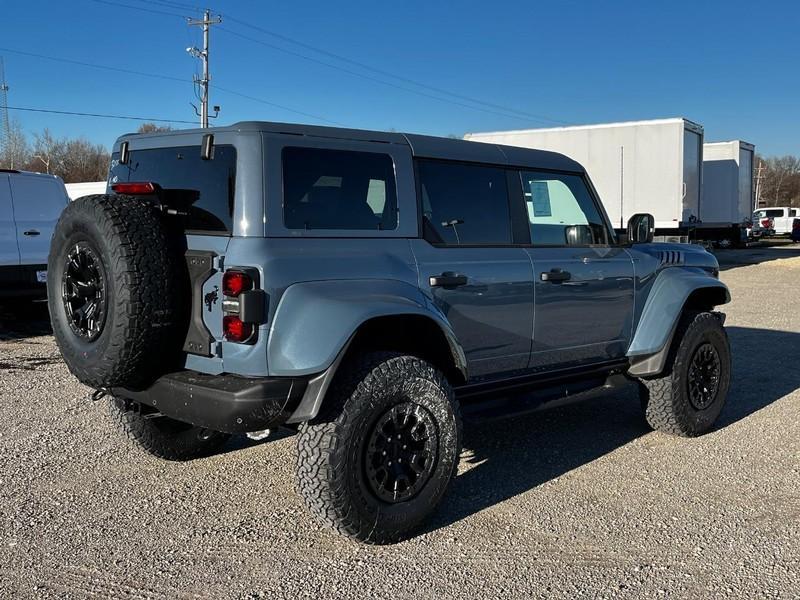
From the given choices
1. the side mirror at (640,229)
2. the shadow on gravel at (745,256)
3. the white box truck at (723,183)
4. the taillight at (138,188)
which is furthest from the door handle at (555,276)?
the white box truck at (723,183)

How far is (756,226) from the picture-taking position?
38.7 m

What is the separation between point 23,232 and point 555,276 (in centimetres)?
729

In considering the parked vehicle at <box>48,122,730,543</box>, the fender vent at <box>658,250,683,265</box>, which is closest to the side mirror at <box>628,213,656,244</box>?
the fender vent at <box>658,250,683,265</box>

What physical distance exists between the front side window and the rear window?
198 centimetres

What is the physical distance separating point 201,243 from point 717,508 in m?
3.10

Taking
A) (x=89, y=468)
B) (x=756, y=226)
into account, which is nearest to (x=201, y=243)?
(x=89, y=468)

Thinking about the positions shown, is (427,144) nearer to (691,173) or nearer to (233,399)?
(233,399)

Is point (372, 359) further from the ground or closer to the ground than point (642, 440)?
further from the ground

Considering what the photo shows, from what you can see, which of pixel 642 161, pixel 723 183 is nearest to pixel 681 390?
pixel 642 161

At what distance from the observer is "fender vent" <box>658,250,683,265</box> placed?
557 centimetres

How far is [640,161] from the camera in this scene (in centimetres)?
2089

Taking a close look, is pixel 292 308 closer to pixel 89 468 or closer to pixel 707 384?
pixel 89 468

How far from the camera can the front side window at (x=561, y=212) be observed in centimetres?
491

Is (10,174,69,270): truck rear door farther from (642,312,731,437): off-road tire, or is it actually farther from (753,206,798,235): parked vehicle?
(753,206,798,235): parked vehicle
